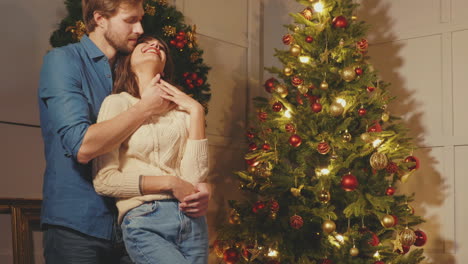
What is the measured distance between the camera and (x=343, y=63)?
3.79m

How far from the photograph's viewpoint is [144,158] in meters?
1.86

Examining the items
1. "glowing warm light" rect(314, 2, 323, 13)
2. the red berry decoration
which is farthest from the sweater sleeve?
"glowing warm light" rect(314, 2, 323, 13)

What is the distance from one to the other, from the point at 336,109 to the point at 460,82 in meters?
1.28

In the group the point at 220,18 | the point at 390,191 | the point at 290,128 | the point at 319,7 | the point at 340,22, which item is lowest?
the point at 390,191

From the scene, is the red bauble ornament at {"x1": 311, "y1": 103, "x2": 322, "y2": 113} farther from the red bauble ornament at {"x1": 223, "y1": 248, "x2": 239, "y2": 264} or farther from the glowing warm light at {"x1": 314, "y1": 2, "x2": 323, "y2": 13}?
the red bauble ornament at {"x1": 223, "y1": 248, "x2": 239, "y2": 264}

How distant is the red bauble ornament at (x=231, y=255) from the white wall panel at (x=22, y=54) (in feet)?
4.75

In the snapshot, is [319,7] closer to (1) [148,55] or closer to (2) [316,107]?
(2) [316,107]

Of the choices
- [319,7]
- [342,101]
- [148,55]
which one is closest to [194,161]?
[148,55]

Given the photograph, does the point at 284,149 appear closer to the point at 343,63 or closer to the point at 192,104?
the point at 343,63

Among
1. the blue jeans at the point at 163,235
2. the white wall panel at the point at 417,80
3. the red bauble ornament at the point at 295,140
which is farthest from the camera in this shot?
the white wall panel at the point at 417,80

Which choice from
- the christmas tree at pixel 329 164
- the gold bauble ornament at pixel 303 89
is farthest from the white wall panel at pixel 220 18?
the gold bauble ornament at pixel 303 89

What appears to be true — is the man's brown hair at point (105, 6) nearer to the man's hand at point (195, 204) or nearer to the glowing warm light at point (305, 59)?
the man's hand at point (195, 204)

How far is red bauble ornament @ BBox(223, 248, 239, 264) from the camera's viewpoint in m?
4.04

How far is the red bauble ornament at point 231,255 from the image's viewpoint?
404 centimetres
